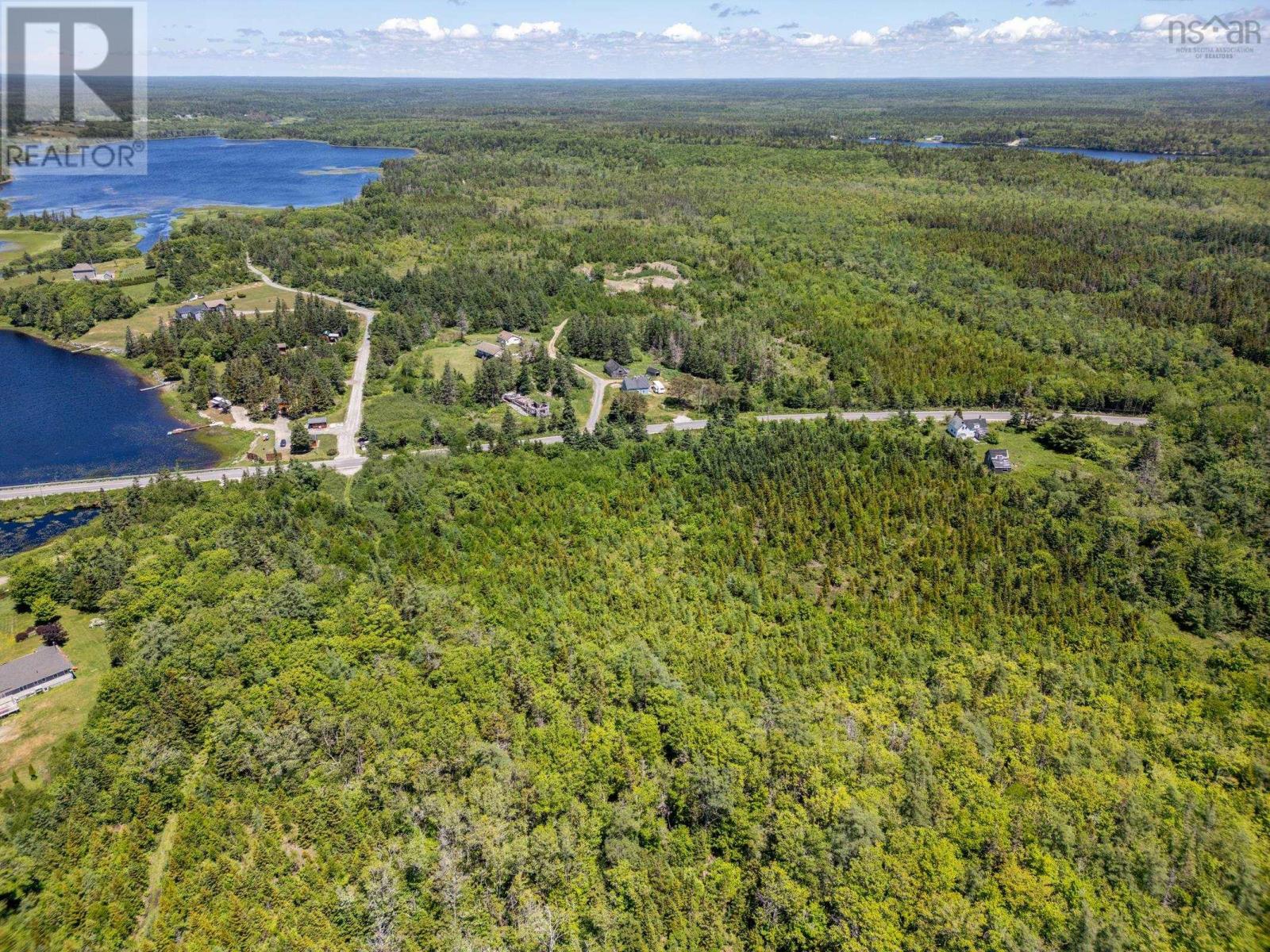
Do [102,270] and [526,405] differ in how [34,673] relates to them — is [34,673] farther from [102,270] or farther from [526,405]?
[102,270]

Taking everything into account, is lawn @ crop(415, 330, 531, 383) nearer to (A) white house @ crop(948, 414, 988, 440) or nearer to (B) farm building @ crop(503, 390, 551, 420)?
(B) farm building @ crop(503, 390, 551, 420)

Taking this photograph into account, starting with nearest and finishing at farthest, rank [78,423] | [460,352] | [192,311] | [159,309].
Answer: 1. [78,423]
2. [460,352]
3. [192,311]
4. [159,309]

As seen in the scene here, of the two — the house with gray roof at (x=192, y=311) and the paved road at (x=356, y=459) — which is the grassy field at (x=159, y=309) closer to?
the house with gray roof at (x=192, y=311)

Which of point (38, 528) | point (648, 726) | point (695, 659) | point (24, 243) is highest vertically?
point (24, 243)

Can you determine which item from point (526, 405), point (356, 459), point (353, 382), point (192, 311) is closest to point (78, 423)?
point (353, 382)

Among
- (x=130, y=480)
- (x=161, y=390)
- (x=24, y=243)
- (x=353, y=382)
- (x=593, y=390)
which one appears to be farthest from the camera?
(x=24, y=243)

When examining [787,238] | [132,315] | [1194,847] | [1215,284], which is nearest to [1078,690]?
Answer: [1194,847]
